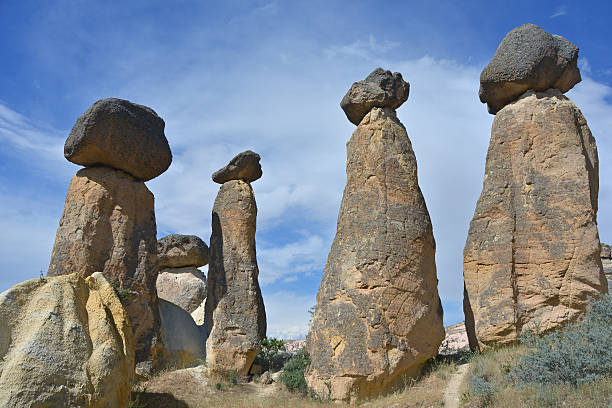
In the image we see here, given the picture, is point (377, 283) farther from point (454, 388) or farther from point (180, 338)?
point (180, 338)

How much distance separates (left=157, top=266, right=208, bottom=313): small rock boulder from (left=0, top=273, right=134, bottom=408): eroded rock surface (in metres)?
9.64

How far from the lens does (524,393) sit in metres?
7.82

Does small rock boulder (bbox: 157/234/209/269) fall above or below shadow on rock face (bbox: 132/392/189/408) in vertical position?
above

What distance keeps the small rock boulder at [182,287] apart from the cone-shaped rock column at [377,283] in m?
7.67

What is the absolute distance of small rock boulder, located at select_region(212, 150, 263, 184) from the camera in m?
12.7

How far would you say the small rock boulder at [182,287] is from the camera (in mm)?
16766

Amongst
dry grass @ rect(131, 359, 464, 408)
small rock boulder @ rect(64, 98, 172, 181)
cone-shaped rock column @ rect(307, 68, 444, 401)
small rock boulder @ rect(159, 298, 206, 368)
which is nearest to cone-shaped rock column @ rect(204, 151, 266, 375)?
dry grass @ rect(131, 359, 464, 408)

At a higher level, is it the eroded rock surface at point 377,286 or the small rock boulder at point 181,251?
the small rock boulder at point 181,251

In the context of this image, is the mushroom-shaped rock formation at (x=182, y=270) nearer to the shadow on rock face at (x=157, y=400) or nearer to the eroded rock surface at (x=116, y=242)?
the eroded rock surface at (x=116, y=242)

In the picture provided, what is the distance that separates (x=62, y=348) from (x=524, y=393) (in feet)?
18.4

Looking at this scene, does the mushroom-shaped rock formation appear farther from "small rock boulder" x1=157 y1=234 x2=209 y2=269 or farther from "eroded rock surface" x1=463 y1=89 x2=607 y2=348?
"eroded rock surface" x1=463 y1=89 x2=607 y2=348

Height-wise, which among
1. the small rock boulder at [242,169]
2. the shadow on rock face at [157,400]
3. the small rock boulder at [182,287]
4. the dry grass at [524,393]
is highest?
the small rock boulder at [242,169]

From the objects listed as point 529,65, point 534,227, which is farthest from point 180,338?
point 529,65

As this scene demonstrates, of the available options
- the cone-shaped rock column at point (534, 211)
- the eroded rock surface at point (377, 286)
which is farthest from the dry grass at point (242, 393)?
the cone-shaped rock column at point (534, 211)
